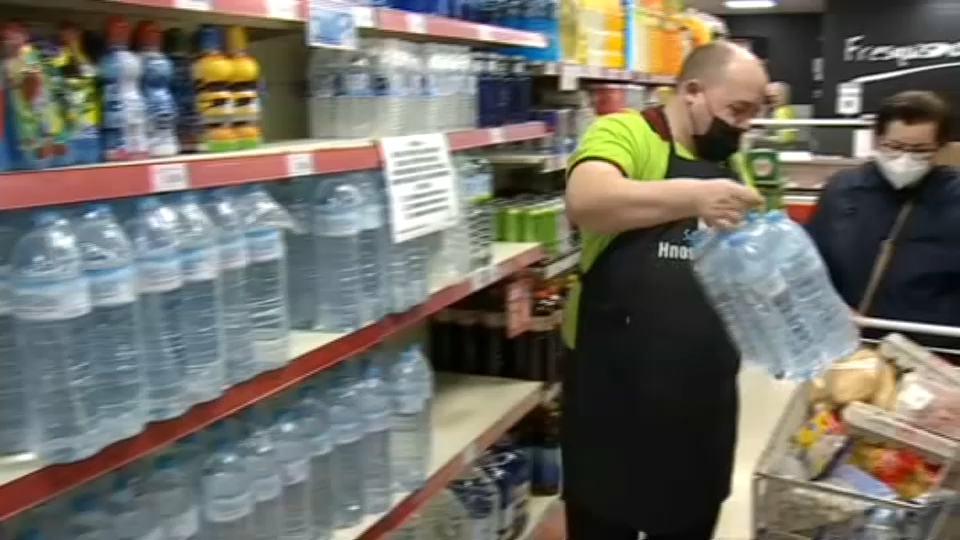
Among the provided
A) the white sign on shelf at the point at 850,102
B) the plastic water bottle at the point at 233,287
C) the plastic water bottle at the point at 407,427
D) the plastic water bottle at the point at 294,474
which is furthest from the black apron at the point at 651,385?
the white sign on shelf at the point at 850,102

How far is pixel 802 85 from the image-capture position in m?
16.1

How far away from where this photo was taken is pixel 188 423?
164cm

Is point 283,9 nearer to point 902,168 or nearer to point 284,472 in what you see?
point 284,472

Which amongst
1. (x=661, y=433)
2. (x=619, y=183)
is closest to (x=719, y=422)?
(x=661, y=433)

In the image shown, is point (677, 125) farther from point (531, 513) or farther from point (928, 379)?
point (531, 513)

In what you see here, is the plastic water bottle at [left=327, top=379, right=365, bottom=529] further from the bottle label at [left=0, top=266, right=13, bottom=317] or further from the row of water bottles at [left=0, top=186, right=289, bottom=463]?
the bottle label at [left=0, top=266, right=13, bottom=317]

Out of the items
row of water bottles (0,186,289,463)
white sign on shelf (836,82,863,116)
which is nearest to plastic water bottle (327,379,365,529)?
row of water bottles (0,186,289,463)

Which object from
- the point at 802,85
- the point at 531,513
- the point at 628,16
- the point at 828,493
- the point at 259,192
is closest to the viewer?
the point at 259,192

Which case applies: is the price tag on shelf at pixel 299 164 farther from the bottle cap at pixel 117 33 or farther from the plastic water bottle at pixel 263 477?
the plastic water bottle at pixel 263 477

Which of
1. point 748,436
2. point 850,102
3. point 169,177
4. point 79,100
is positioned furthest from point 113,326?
point 850,102

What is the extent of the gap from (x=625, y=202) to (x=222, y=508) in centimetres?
105

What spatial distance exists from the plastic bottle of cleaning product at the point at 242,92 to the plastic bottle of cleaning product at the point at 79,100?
0.37 meters

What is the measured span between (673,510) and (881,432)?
0.54 m

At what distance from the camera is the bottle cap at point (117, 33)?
1.64m
